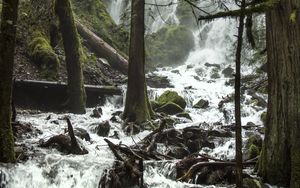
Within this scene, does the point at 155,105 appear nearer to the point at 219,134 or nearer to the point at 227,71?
the point at 219,134

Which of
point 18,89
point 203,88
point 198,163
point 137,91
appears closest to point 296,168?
point 198,163

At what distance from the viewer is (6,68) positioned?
762cm

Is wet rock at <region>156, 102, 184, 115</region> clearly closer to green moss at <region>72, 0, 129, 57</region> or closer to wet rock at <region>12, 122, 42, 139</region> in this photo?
wet rock at <region>12, 122, 42, 139</region>

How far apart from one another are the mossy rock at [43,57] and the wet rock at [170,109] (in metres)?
4.47

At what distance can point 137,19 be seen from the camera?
14609 mm

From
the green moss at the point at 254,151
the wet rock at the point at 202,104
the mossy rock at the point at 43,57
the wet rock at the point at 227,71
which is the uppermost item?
the wet rock at the point at 227,71

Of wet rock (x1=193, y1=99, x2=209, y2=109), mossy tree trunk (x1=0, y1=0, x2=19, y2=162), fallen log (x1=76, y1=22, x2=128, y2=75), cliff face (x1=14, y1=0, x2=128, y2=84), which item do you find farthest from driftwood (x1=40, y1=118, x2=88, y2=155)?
fallen log (x1=76, y1=22, x2=128, y2=75)

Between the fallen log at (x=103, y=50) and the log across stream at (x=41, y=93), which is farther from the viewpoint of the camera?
the fallen log at (x=103, y=50)

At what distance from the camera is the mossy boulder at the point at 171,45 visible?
3528cm

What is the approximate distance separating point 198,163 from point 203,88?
54.1 ft

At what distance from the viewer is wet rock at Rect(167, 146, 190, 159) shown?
1024cm

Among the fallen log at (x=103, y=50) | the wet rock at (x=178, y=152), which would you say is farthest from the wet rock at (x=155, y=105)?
the wet rock at (x=178, y=152)

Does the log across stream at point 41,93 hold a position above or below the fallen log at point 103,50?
below

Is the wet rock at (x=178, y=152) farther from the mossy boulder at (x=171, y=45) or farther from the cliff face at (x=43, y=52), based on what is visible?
the mossy boulder at (x=171, y=45)
